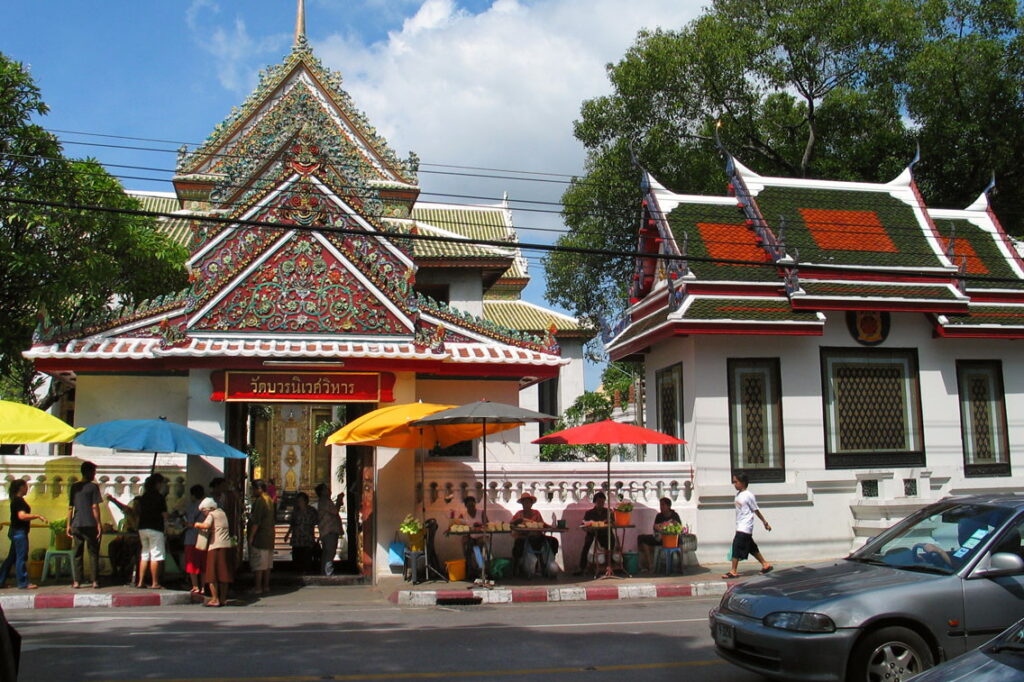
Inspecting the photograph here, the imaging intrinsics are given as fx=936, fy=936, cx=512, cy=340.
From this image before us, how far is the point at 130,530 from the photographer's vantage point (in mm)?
13188

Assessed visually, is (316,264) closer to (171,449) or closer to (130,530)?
(171,449)

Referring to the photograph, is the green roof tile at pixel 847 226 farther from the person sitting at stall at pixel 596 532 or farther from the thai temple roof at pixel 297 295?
the person sitting at stall at pixel 596 532

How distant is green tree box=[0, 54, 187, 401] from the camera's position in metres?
14.8

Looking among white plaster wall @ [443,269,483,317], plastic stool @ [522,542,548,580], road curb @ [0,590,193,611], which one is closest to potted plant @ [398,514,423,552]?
plastic stool @ [522,542,548,580]

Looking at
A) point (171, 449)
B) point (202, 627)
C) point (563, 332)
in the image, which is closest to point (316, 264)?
point (171, 449)

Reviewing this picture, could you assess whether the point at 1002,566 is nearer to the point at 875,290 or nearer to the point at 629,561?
the point at 629,561

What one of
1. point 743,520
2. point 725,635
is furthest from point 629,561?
point 725,635

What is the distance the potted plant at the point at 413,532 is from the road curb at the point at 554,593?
933 mm

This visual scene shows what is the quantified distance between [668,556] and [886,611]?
7692 millimetres

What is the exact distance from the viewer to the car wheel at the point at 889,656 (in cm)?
635

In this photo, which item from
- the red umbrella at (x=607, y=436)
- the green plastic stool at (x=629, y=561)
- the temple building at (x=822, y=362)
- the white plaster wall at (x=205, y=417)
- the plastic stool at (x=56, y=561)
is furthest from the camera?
the temple building at (x=822, y=362)

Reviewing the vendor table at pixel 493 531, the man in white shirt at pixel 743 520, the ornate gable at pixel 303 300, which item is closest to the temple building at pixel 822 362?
the man in white shirt at pixel 743 520

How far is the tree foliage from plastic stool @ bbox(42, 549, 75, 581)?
1631 centimetres

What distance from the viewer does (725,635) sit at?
23.0ft
